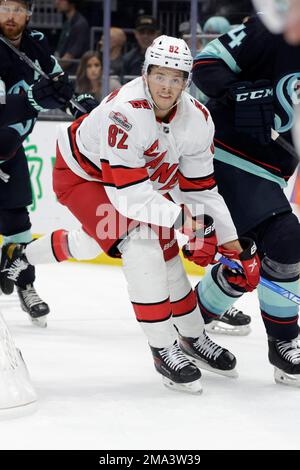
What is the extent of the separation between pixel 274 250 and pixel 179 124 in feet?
1.34

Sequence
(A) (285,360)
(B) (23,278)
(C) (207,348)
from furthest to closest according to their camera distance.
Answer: (B) (23,278), (C) (207,348), (A) (285,360)

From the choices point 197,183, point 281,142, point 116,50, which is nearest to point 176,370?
point 197,183

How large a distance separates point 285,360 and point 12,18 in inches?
59.3

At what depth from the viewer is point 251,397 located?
2.54 metres

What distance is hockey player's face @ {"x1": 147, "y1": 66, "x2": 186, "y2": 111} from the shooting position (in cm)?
Result: 244

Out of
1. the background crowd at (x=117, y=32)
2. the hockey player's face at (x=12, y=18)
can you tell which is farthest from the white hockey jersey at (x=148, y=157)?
the background crowd at (x=117, y=32)

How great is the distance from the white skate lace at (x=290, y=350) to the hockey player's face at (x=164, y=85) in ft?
2.34

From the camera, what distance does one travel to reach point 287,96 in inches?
104

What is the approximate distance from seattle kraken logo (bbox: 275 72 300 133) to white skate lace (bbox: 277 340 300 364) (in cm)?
57

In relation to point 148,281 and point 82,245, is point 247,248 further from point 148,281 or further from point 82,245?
point 82,245

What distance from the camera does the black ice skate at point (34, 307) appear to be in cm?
346

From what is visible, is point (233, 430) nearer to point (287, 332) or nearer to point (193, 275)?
point (287, 332)

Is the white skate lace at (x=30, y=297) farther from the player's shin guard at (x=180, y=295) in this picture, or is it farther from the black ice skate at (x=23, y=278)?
the player's shin guard at (x=180, y=295)
